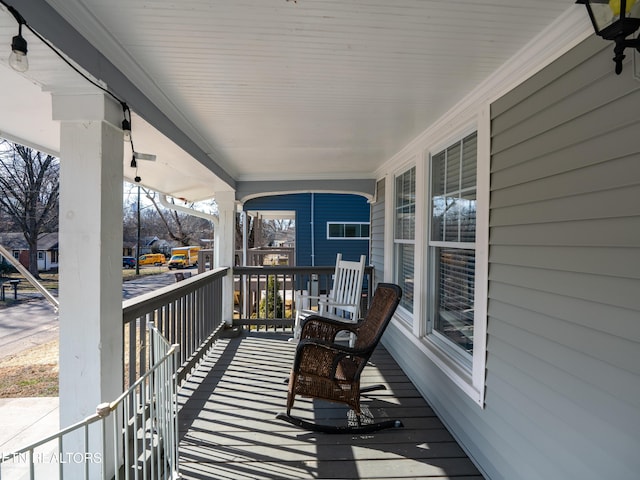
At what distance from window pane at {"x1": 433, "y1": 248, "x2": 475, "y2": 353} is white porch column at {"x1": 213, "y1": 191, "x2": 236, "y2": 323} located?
117 inches

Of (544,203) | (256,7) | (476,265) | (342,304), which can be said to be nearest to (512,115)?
(544,203)

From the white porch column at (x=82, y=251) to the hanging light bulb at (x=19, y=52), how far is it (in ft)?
1.77

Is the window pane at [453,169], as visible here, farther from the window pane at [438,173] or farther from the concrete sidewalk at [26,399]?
the concrete sidewalk at [26,399]

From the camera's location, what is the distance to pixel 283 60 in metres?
1.78

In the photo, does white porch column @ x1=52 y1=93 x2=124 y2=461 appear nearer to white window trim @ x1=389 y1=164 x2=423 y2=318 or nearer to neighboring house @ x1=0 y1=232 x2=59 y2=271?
white window trim @ x1=389 y1=164 x2=423 y2=318

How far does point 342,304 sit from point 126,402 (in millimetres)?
2867

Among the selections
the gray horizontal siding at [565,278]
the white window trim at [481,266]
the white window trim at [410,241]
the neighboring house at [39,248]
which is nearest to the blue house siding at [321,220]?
the white window trim at [410,241]

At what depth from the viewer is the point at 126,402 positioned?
1.30 metres

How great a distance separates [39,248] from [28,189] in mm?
7461

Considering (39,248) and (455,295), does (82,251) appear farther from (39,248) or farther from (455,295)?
(39,248)

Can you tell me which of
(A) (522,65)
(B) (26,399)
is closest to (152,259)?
(B) (26,399)

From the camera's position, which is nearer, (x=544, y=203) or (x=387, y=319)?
(x=544, y=203)

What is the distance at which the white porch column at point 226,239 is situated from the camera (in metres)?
4.93

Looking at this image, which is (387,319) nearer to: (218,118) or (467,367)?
(467,367)
